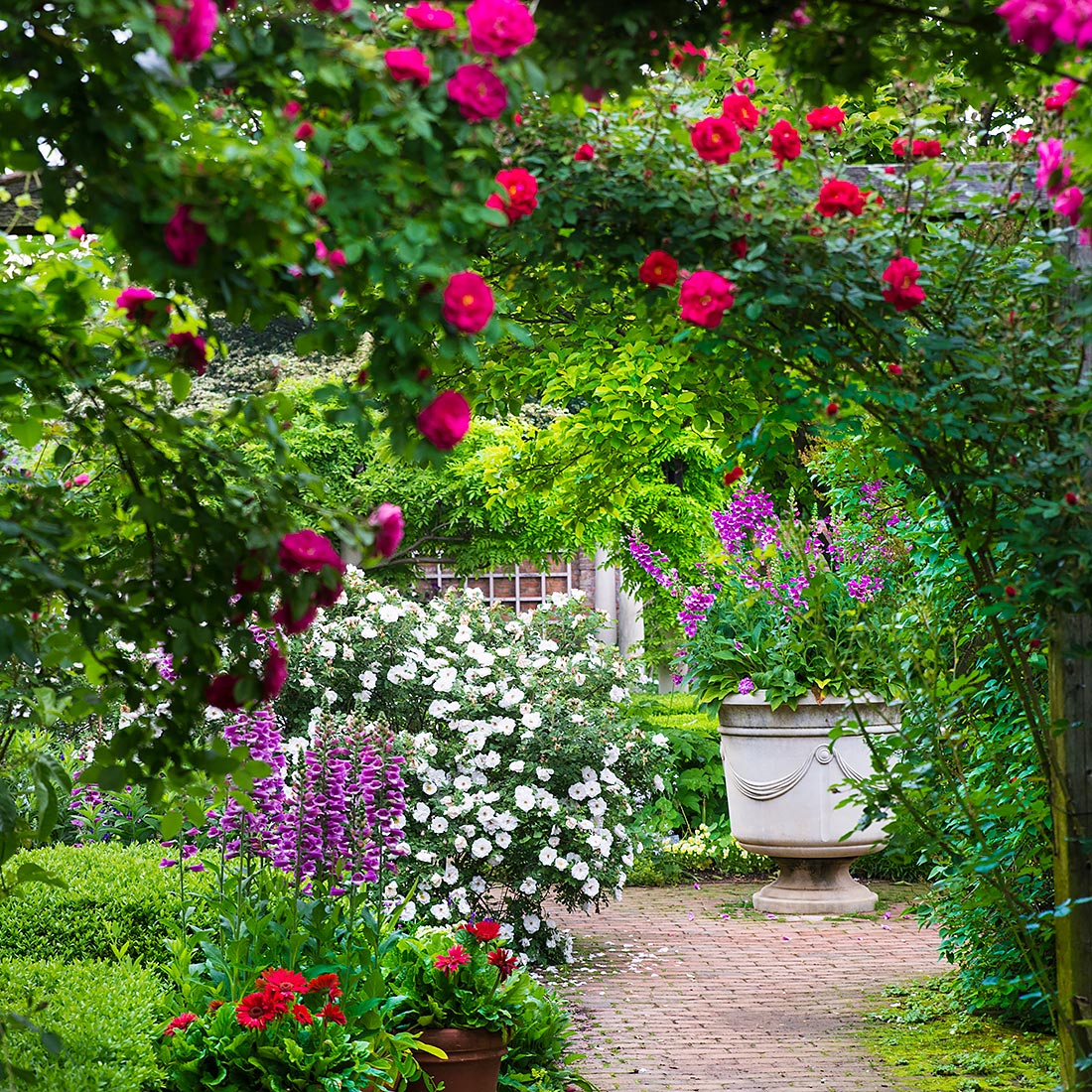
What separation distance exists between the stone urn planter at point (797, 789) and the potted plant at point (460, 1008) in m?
3.40

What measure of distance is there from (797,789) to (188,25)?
19.9 feet

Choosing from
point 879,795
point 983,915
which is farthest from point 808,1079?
point 879,795

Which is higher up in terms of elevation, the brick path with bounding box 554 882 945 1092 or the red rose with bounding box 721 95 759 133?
the red rose with bounding box 721 95 759 133

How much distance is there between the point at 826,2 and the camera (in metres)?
1.96

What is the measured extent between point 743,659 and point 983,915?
2.58m

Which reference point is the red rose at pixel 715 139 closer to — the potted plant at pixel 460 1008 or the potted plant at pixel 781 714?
→ the potted plant at pixel 460 1008

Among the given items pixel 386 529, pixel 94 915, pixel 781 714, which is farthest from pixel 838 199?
pixel 781 714

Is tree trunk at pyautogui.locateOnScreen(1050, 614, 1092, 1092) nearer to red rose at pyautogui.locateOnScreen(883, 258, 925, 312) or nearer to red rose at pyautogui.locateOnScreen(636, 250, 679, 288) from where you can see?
red rose at pyautogui.locateOnScreen(883, 258, 925, 312)

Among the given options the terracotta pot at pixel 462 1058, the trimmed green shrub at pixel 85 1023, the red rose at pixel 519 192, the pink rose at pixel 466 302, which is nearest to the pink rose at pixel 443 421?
the pink rose at pixel 466 302

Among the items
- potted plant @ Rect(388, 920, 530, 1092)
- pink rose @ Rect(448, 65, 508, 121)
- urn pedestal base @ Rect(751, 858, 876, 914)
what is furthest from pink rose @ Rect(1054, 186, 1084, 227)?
urn pedestal base @ Rect(751, 858, 876, 914)

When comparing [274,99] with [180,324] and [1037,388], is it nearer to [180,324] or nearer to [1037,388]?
[180,324]

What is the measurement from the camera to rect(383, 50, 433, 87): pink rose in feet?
5.30

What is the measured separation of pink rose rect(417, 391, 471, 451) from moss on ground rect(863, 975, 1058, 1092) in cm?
335

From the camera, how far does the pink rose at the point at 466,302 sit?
172 centimetres
